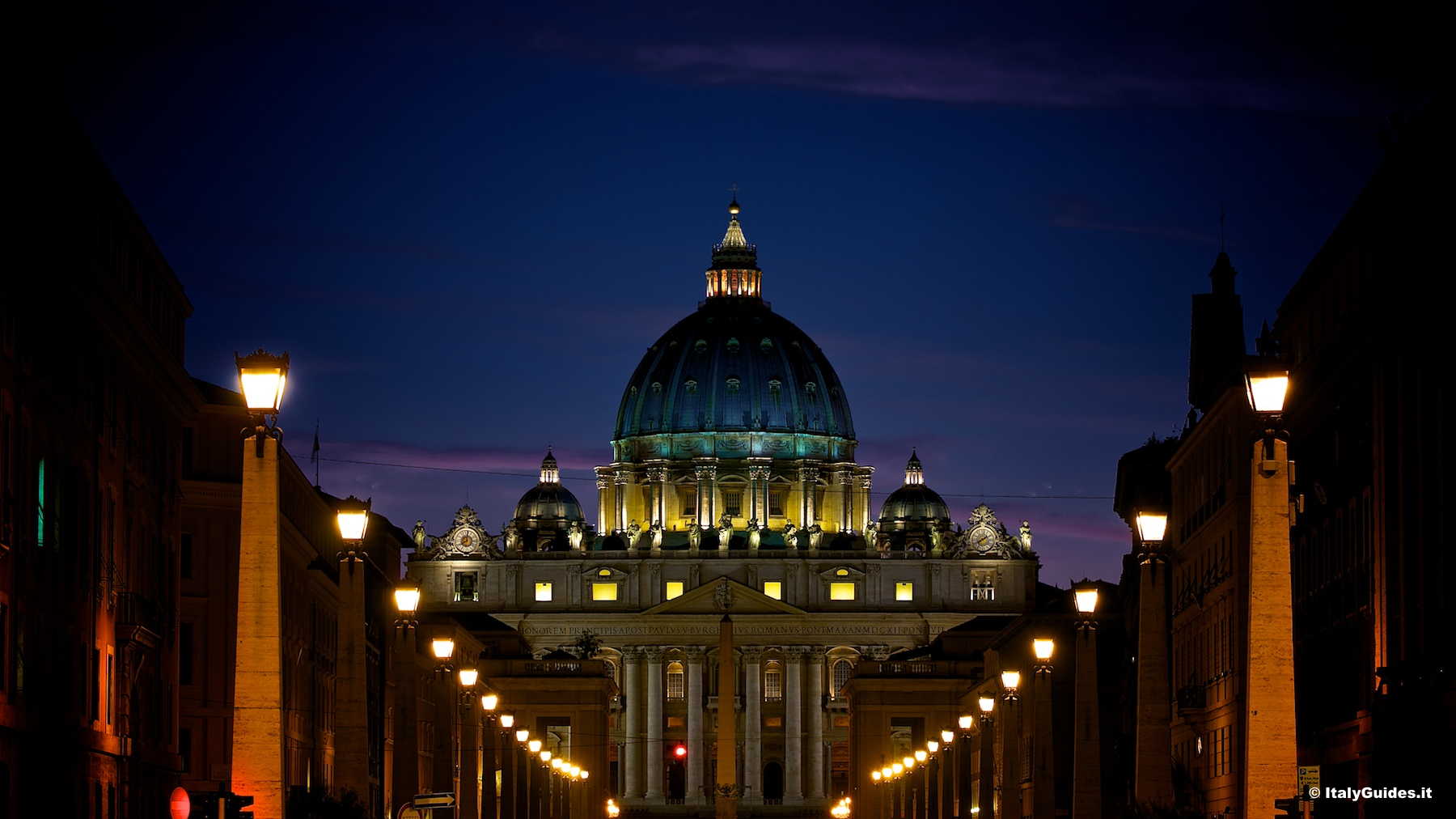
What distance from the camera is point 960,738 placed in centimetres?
9950

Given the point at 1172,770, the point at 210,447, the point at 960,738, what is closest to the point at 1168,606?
the point at 960,738

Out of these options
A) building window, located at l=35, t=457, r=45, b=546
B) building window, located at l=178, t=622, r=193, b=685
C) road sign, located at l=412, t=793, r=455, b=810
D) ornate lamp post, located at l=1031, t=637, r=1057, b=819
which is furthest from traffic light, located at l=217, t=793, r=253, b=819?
building window, located at l=178, t=622, r=193, b=685

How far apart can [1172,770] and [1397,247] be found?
26.1 metres

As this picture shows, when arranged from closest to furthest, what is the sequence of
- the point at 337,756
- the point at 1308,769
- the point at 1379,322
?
1. the point at 1308,769
2. the point at 337,756
3. the point at 1379,322

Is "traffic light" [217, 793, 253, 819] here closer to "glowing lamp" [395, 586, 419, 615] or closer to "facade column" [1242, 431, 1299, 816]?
"facade column" [1242, 431, 1299, 816]

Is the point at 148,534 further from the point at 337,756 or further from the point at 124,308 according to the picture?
the point at 337,756

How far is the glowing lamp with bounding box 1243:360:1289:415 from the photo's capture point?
27.9 m

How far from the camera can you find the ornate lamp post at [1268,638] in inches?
1115

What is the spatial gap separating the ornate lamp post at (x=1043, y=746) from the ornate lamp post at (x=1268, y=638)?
3017 cm

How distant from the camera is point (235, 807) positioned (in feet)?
93.6

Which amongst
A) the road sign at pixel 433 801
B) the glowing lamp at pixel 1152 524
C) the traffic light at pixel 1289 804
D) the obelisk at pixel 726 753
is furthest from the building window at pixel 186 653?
the obelisk at pixel 726 753

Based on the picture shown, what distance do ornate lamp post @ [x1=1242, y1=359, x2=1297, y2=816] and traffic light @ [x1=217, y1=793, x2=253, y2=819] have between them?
10.4 metres

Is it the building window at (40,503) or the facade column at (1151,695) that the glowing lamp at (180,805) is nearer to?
the facade column at (1151,695)

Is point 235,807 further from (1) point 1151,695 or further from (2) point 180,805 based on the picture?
(1) point 1151,695
